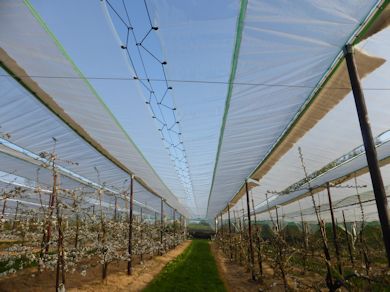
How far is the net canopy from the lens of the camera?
10.2 ft

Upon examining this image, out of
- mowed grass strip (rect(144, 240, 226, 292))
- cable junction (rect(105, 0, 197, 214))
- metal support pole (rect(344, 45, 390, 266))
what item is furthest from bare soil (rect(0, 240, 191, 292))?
metal support pole (rect(344, 45, 390, 266))

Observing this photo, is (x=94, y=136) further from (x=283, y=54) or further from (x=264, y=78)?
(x=283, y=54)

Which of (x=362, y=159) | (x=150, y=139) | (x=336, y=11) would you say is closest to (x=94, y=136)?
(x=150, y=139)

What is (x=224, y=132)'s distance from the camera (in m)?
5.81

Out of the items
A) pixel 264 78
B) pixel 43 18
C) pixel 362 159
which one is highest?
pixel 43 18

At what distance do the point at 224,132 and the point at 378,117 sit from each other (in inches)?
106

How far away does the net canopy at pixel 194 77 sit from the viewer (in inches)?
122

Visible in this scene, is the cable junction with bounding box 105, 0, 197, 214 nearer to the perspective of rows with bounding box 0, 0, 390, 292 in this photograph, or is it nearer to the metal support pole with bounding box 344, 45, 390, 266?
the perspective of rows with bounding box 0, 0, 390, 292

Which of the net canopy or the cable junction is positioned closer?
the net canopy

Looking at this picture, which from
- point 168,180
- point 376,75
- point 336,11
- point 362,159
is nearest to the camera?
point 336,11

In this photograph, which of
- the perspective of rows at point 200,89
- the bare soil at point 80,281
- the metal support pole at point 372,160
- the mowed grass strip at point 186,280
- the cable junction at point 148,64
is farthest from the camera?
the mowed grass strip at point 186,280

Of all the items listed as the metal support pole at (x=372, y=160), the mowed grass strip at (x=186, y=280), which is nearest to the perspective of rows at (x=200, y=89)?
the metal support pole at (x=372, y=160)

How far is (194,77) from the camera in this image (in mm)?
4156

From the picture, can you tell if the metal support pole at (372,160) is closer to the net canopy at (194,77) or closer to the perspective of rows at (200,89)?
the perspective of rows at (200,89)
